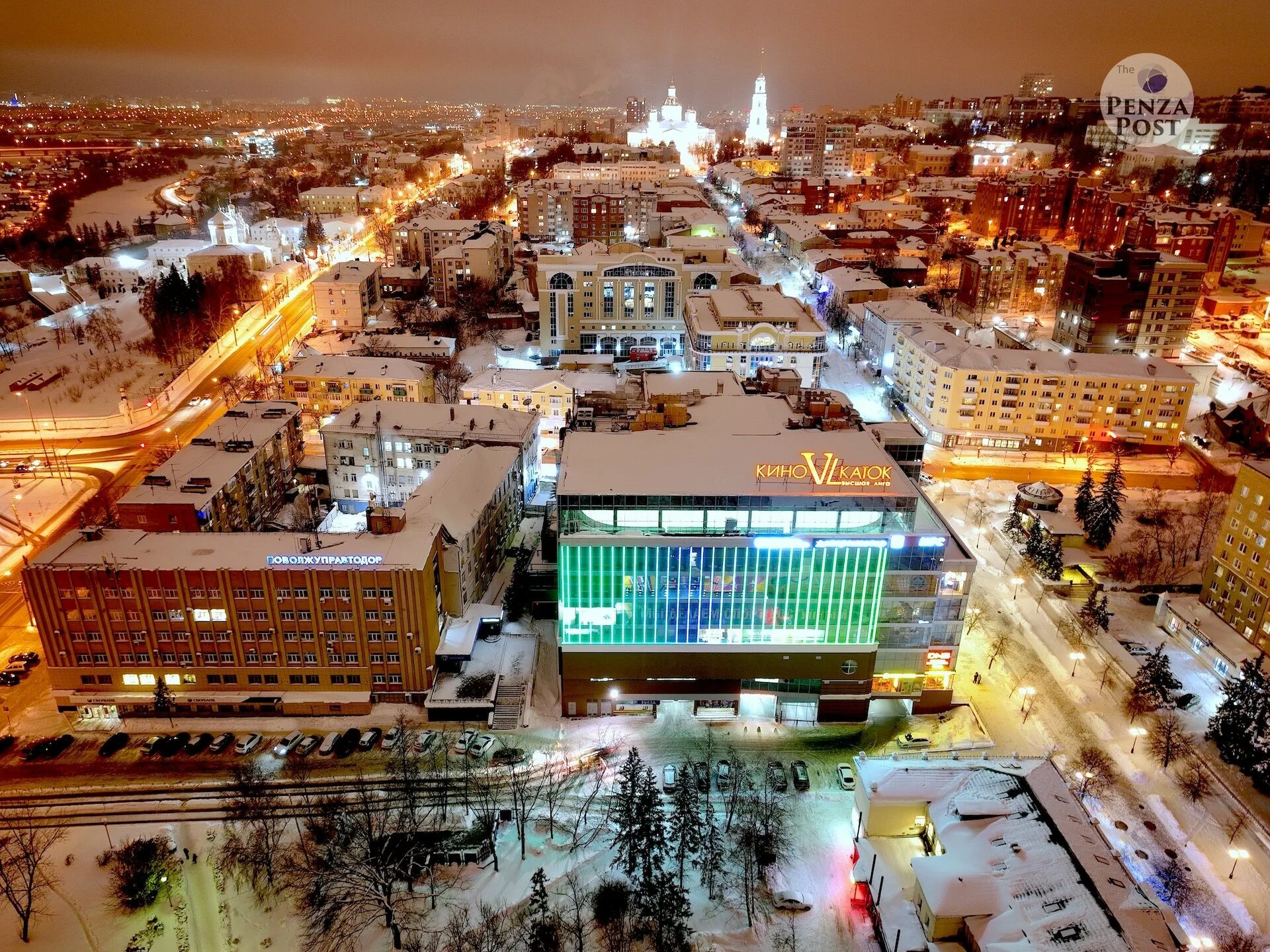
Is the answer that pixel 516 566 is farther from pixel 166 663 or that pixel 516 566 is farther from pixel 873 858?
pixel 873 858

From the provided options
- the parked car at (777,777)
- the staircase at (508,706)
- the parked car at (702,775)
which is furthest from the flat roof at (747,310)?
the parked car at (702,775)

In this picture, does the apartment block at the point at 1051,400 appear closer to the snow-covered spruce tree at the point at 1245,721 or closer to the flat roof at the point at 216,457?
the snow-covered spruce tree at the point at 1245,721

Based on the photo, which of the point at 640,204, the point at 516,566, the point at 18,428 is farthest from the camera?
the point at 640,204

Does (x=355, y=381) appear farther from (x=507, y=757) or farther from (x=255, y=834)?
(x=255, y=834)

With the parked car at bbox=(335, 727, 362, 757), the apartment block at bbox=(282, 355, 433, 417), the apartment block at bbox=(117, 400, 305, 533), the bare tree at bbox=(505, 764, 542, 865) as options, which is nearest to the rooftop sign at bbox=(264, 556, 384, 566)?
the parked car at bbox=(335, 727, 362, 757)

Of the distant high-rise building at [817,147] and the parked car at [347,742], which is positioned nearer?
the parked car at [347,742]

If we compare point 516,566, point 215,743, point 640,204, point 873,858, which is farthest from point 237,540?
point 640,204

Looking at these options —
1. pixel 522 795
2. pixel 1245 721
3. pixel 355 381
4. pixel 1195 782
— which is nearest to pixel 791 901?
pixel 522 795
